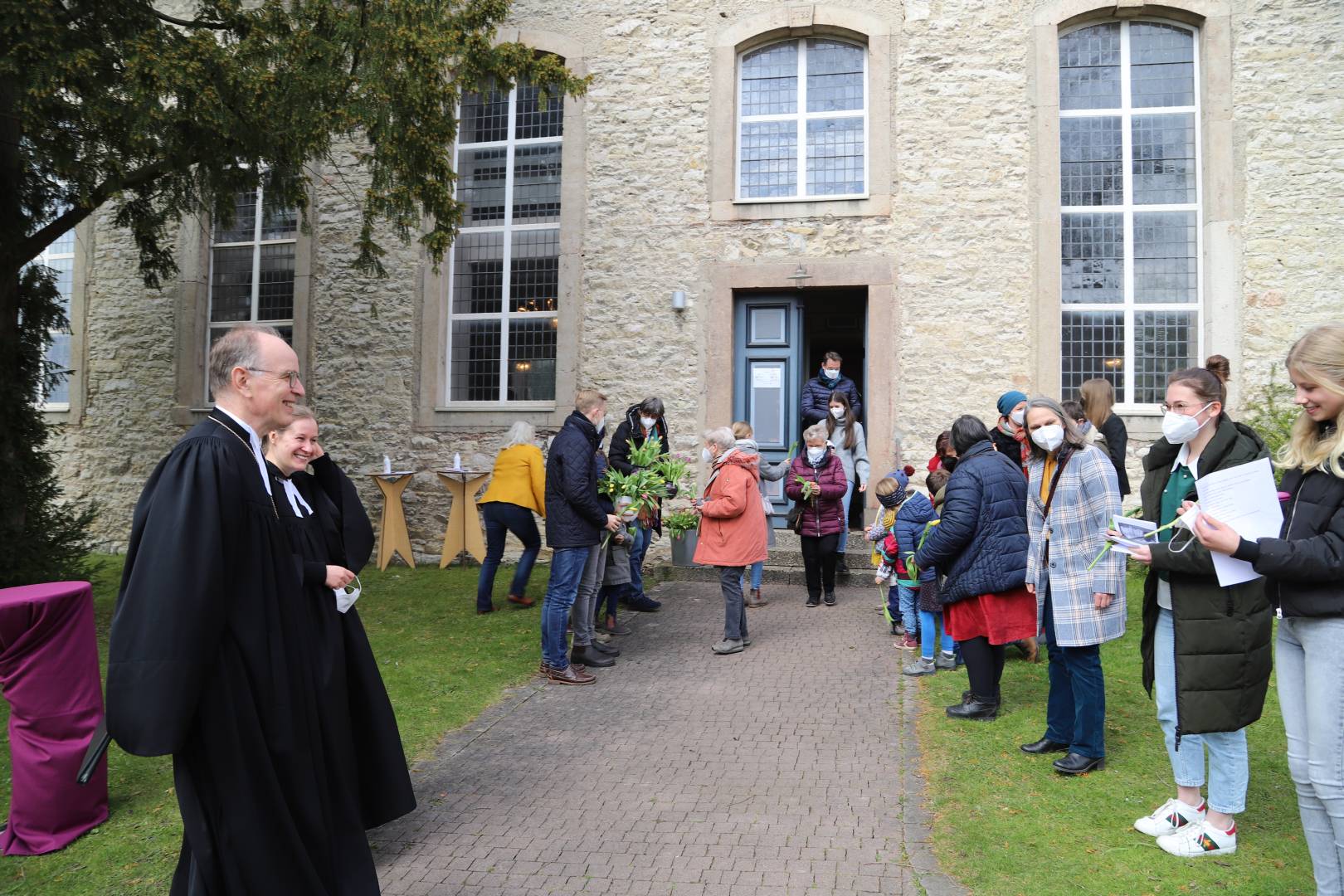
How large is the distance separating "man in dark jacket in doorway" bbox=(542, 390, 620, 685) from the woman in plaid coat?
2.99 meters

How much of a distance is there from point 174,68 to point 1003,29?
28.9ft

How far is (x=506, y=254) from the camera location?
12492 mm

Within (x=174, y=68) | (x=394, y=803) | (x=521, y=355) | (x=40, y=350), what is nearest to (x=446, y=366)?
(x=521, y=355)

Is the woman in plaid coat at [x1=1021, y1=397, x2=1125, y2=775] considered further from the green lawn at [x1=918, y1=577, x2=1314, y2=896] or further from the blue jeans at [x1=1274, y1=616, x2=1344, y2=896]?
the blue jeans at [x1=1274, y1=616, x2=1344, y2=896]

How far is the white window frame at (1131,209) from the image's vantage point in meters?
10.5

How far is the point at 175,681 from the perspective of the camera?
7.54 feet

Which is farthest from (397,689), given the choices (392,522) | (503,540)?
(392,522)

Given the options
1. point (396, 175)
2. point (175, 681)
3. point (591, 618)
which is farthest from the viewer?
point (396, 175)

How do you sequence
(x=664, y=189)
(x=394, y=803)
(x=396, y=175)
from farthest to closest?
(x=664, y=189), (x=396, y=175), (x=394, y=803)

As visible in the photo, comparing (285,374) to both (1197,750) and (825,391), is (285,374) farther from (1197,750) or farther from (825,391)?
(825,391)

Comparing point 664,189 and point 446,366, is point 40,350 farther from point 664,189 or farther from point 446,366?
point 664,189

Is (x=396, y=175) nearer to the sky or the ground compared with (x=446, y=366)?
nearer to the sky

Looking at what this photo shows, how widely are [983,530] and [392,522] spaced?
845 centimetres

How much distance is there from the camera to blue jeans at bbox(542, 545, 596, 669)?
21.0 ft
